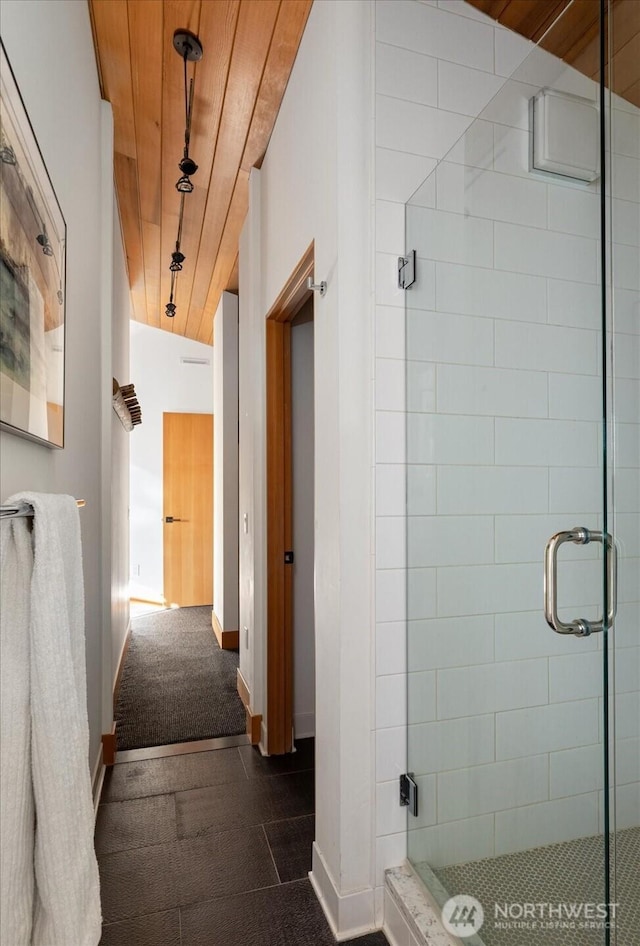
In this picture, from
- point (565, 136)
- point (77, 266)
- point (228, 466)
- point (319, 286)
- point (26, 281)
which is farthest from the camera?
point (228, 466)

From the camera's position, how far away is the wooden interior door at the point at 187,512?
5.71 metres

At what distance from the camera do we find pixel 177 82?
2213mm

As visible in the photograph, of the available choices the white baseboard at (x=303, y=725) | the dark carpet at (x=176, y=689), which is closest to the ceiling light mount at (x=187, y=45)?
the white baseboard at (x=303, y=725)

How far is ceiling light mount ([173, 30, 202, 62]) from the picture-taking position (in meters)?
1.95

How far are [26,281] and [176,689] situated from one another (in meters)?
2.94

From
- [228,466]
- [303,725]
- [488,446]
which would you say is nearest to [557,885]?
[488,446]

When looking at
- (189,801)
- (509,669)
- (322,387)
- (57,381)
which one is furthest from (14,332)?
(189,801)

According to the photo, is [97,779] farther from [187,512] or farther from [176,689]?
[187,512]

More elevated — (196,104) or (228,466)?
(196,104)

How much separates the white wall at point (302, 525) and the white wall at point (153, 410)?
344 centimetres

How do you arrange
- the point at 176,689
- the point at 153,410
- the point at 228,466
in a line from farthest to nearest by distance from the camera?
the point at 153,410, the point at 228,466, the point at 176,689

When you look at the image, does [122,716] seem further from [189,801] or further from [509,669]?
[509,669]

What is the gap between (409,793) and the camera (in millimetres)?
1577

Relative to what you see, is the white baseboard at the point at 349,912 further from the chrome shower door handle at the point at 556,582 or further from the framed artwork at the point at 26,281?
the framed artwork at the point at 26,281
